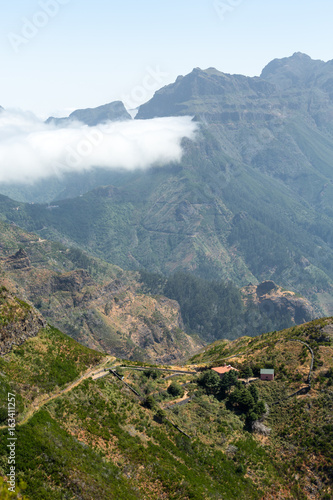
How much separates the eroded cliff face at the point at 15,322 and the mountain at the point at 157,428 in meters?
0.63

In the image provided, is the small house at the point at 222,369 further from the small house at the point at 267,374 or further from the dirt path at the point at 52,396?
the dirt path at the point at 52,396

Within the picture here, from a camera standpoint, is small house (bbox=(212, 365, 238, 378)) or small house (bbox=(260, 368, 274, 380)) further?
small house (bbox=(212, 365, 238, 378))

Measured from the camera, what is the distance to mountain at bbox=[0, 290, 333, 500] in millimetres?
57625

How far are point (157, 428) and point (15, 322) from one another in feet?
104

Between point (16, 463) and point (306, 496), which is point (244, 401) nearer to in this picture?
point (306, 496)

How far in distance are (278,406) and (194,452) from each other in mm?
23201

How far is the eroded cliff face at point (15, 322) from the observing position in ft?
249

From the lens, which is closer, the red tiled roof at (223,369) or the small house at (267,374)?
the small house at (267,374)

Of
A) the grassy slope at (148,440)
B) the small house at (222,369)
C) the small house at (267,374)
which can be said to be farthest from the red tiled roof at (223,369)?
the grassy slope at (148,440)

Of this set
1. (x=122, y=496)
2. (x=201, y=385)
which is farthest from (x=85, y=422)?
(x=201, y=385)

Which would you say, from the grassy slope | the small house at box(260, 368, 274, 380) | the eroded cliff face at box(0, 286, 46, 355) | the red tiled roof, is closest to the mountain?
the grassy slope

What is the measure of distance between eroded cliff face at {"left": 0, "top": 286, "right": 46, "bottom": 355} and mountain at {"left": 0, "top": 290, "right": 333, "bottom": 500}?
0.63 metres

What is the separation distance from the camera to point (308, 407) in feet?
277

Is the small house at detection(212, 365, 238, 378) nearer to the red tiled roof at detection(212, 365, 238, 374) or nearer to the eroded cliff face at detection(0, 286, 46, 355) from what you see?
the red tiled roof at detection(212, 365, 238, 374)
